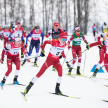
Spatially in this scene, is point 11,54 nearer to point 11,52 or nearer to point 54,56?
point 11,52

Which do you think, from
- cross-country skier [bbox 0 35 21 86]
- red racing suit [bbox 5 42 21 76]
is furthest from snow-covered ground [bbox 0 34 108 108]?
red racing suit [bbox 5 42 21 76]

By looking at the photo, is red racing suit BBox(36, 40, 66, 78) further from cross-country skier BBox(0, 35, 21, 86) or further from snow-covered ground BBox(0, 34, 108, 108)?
cross-country skier BBox(0, 35, 21, 86)

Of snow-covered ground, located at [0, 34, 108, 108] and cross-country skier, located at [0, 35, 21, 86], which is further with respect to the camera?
cross-country skier, located at [0, 35, 21, 86]

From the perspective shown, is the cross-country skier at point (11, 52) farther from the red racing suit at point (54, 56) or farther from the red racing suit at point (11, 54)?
the red racing suit at point (54, 56)

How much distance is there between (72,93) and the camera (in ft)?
17.4

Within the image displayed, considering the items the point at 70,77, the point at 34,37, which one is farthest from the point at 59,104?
the point at 34,37

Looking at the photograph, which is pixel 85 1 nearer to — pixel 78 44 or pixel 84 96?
pixel 78 44

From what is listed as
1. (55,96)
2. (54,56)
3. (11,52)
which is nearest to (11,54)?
(11,52)

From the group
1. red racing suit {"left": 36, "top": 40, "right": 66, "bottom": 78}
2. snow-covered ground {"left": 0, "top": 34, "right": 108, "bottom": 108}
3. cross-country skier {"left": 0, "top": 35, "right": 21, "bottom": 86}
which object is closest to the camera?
snow-covered ground {"left": 0, "top": 34, "right": 108, "bottom": 108}

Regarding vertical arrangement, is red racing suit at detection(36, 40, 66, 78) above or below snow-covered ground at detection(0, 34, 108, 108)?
above

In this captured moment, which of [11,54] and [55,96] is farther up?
[11,54]

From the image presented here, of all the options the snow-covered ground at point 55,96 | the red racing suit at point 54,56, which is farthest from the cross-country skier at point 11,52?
the red racing suit at point 54,56

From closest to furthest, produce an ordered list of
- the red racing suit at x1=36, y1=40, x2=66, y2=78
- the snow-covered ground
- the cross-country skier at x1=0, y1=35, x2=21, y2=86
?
the snow-covered ground, the red racing suit at x1=36, y1=40, x2=66, y2=78, the cross-country skier at x1=0, y1=35, x2=21, y2=86

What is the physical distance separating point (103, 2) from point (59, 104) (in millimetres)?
38805
